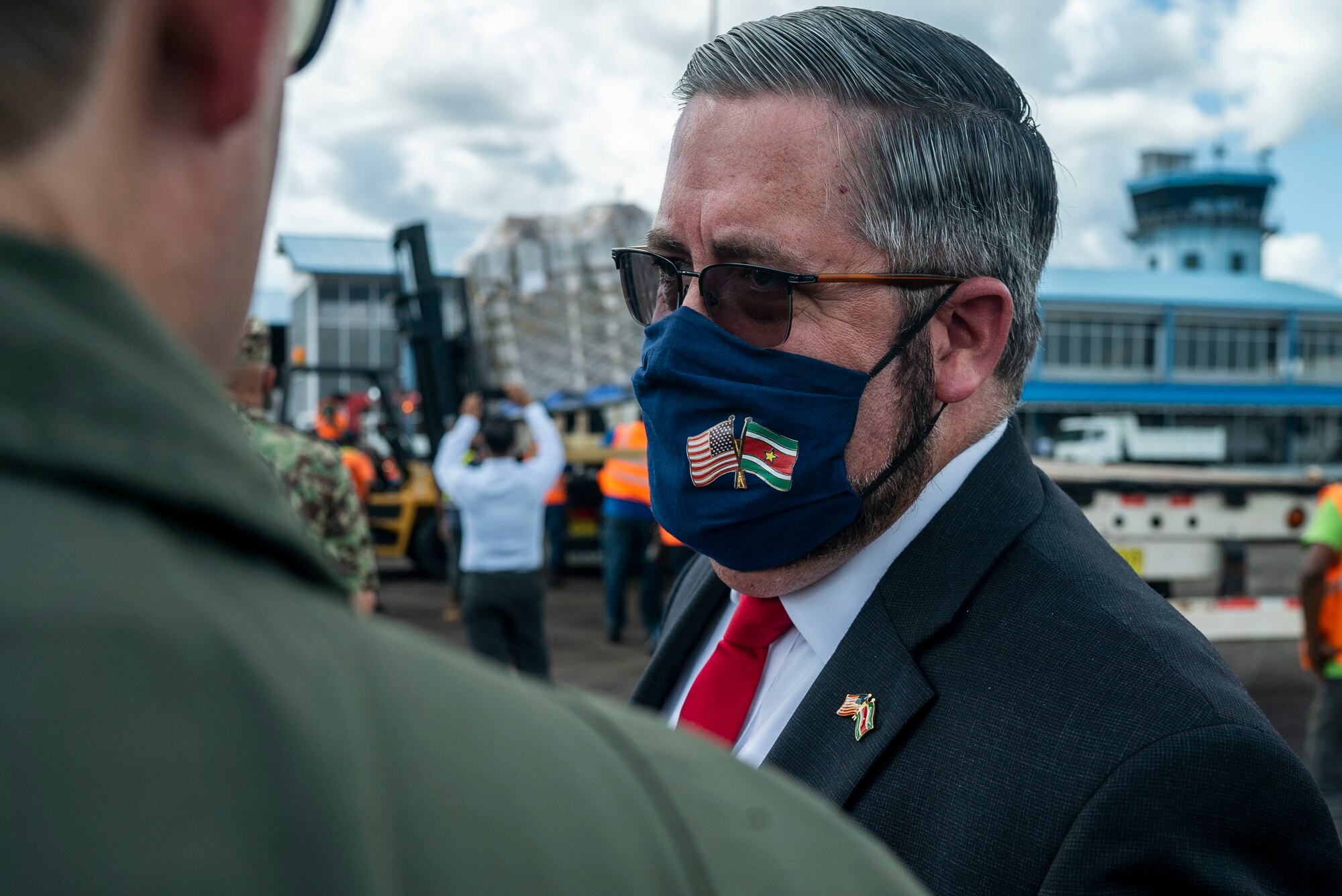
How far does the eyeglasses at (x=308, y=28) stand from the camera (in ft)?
1.96

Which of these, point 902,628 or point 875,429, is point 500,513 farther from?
point 902,628

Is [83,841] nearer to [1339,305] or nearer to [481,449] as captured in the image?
[481,449]

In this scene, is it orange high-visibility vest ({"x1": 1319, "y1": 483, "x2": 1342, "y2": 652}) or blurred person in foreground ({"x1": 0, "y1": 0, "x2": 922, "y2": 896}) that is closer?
blurred person in foreground ({"x1": 0, "y1": 0, "x2": 922, "y2": 896})

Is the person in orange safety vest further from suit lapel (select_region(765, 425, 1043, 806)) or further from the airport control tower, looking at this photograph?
the airport control tower

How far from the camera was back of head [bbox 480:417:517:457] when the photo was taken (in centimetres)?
665

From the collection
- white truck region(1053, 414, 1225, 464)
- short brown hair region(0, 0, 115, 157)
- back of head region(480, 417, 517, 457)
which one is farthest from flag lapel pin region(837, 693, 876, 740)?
white truck region(1053, 414, 1225, 464)

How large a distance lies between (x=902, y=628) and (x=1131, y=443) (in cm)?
3642

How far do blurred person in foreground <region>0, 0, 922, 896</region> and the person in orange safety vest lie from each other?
8.94 meters

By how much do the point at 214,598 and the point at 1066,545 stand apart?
1356mm

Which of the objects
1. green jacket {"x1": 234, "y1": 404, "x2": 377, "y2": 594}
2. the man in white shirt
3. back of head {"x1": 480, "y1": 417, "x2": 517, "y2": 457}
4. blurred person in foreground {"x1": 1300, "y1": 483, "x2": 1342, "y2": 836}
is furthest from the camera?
back of head {"x1": 480, "y1": 417, "x2": 517, "y2": 457}

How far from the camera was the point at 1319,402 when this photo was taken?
145 ft

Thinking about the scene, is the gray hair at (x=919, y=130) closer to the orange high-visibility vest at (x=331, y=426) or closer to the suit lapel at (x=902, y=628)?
the suit lapel at (x=902, y=628)

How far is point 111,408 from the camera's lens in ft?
1.35

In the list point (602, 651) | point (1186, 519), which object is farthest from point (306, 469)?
point (602, 651)
